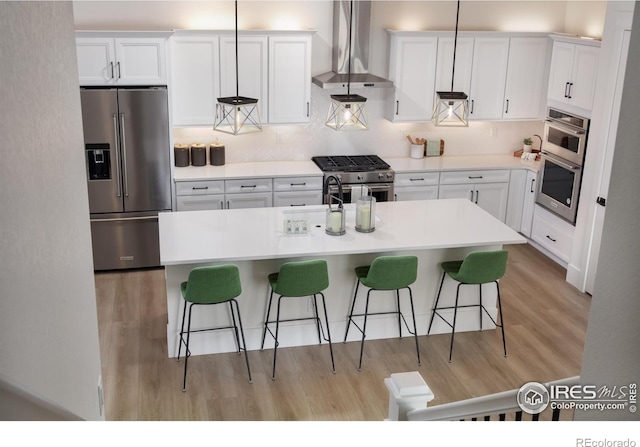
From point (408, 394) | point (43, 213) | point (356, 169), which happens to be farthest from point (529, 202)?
point (43, 213)

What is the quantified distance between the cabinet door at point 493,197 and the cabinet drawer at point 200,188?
2.92m

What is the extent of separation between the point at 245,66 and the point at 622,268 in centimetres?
600

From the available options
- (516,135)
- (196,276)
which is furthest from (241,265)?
(516,135)

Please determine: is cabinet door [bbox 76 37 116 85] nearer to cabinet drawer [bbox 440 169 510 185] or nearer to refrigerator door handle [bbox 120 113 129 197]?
refrigerator door handle [bbox 120 113 129 197]

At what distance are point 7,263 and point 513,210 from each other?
7.30 m

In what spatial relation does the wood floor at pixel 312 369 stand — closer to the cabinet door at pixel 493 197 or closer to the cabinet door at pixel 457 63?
the cabinet door at pixel 493 197

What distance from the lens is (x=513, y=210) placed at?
26.6 feet

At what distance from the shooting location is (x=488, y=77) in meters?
7.81

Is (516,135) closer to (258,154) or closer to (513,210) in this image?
(513,210)

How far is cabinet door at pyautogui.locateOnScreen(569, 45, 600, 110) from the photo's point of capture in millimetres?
6703

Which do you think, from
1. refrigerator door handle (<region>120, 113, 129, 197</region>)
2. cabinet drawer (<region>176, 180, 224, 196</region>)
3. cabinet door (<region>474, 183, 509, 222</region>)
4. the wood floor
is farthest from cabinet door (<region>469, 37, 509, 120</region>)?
refrigerator door handle (<region>120, 113, 129, 197</region>)

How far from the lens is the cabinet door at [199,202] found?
711 centimetres

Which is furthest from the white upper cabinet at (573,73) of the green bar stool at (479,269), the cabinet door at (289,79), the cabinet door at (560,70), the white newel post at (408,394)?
the white newel post at (408,394)

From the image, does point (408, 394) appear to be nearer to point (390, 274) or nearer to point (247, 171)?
point (390, 274)
